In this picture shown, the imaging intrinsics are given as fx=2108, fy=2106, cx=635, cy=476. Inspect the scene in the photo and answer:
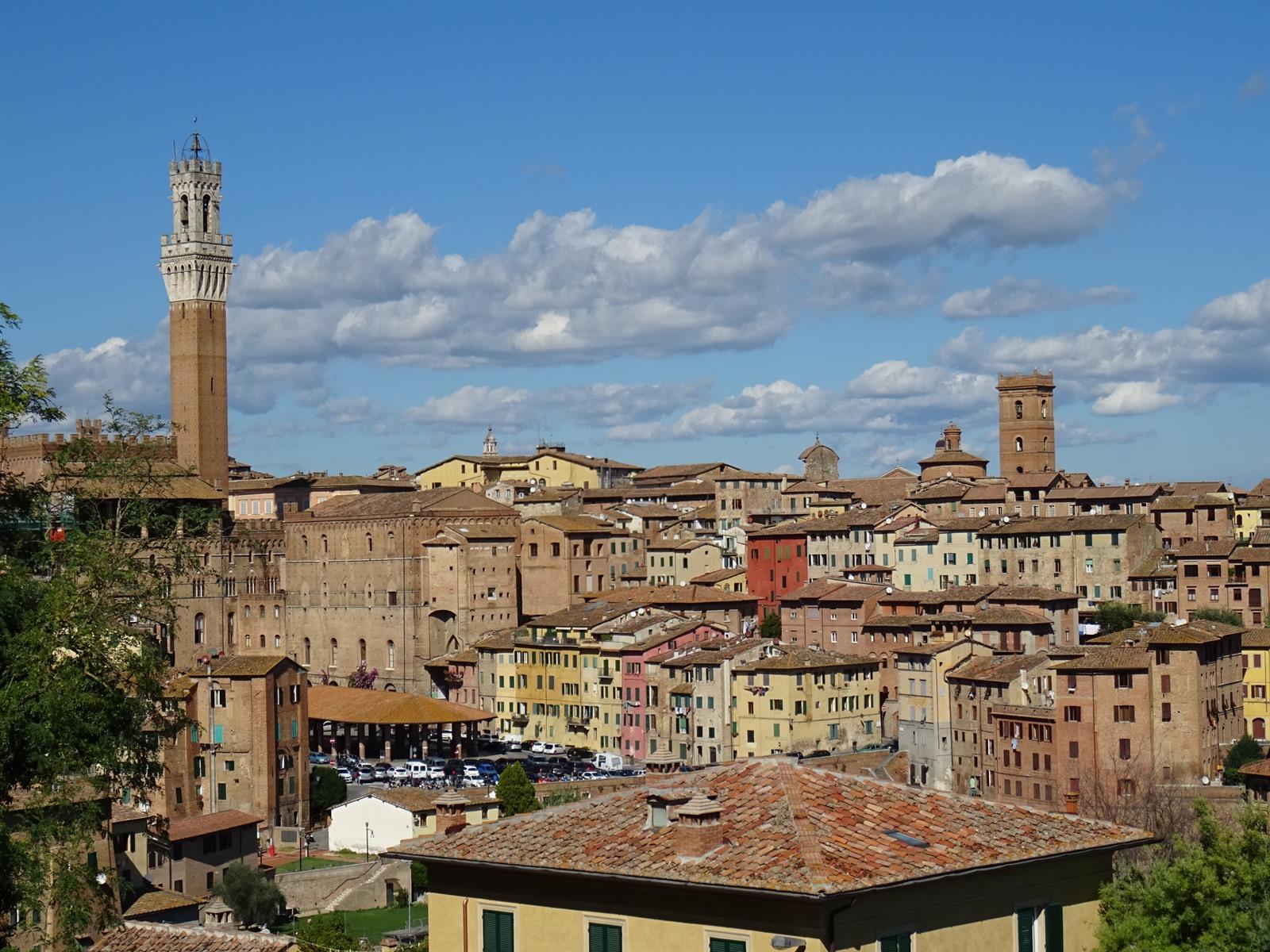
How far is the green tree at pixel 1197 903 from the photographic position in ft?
46.6

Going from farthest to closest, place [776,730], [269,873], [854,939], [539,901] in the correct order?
[776,730] < [269,873] < [539,901] < [854,939]

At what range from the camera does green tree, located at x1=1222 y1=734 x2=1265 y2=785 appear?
52.7 metres

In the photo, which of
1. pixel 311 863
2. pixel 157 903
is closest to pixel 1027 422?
pixel 311 863

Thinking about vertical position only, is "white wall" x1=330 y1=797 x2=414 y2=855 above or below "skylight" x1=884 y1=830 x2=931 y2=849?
below

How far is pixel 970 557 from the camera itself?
74.3 metres

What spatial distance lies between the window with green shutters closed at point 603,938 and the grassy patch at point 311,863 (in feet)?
Result: 126

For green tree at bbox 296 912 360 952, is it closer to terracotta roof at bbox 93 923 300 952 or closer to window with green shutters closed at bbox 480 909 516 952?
terracotta roof at bbox 93 923 300 952

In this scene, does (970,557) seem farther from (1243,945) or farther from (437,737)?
(1243,945)

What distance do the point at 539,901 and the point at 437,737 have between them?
59328mm

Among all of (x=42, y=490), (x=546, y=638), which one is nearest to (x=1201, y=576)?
(x=546, y=638)

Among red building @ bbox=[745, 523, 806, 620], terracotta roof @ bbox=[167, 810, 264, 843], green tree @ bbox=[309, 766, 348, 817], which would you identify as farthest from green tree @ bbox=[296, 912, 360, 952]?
red building @ bbox=[745, 523, 806, 620]

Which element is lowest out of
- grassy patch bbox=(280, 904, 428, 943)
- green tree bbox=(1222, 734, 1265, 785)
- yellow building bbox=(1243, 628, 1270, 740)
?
grassy patch bbox=(280, 904, 428, 943)

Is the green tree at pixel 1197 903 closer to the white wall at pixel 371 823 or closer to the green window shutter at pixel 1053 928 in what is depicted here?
the green window shutter at pixel 1053 928

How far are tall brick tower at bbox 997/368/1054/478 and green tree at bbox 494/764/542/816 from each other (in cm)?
4865
